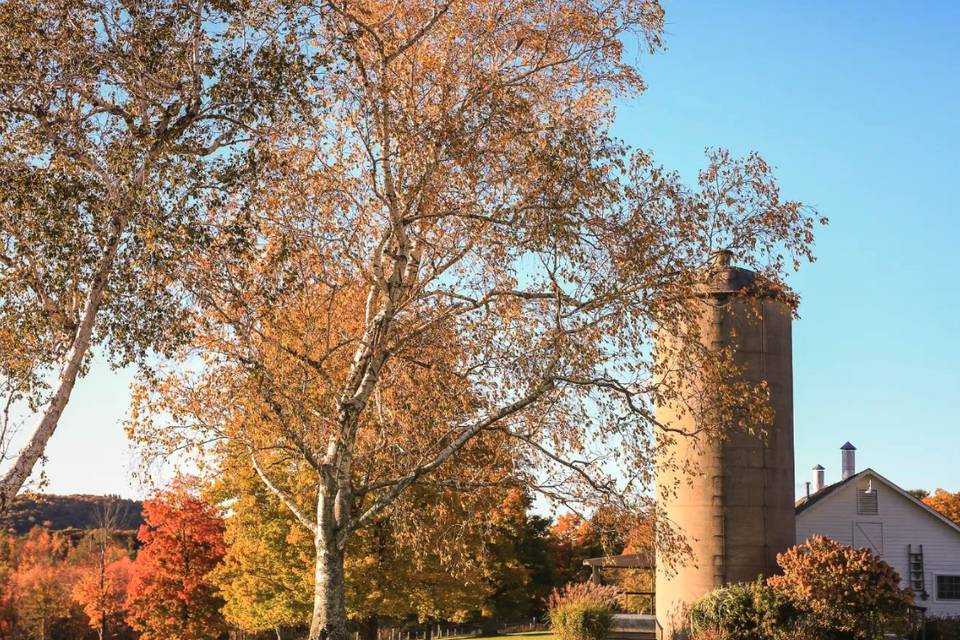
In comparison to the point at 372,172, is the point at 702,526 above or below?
below

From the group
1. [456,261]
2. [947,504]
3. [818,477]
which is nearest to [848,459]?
[818,477]

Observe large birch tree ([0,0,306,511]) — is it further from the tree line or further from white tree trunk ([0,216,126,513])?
the tree line

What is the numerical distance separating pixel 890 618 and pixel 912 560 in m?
7.77

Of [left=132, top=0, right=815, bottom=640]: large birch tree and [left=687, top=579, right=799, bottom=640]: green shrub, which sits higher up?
[left=132, top=0, right=815, bottom=640]: large birch tree

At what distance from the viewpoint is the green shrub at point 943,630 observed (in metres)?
29.8

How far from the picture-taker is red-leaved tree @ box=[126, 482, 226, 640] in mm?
44125

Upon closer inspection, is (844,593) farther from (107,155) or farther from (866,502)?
(107,155)

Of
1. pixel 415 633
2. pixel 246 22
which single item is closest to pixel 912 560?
pixel 246 22

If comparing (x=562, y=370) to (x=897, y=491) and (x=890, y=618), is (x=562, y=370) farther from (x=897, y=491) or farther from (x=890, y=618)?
(x=897, y=491)

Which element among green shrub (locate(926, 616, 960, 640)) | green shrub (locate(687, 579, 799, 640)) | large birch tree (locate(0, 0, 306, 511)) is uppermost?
large birch tree (locate(0, 0, 306, 511))

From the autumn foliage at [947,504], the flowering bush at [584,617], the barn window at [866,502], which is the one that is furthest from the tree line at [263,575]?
the autumn foliage at [947,504]

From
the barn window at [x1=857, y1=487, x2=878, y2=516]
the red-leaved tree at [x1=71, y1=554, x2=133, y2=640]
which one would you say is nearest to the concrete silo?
the barn window at [x1=857, y1=487, x2=878, y2=516]

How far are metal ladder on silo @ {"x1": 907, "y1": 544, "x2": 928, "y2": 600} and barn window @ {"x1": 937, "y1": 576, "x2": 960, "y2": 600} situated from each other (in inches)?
24.2

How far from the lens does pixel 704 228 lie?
15789 mm
